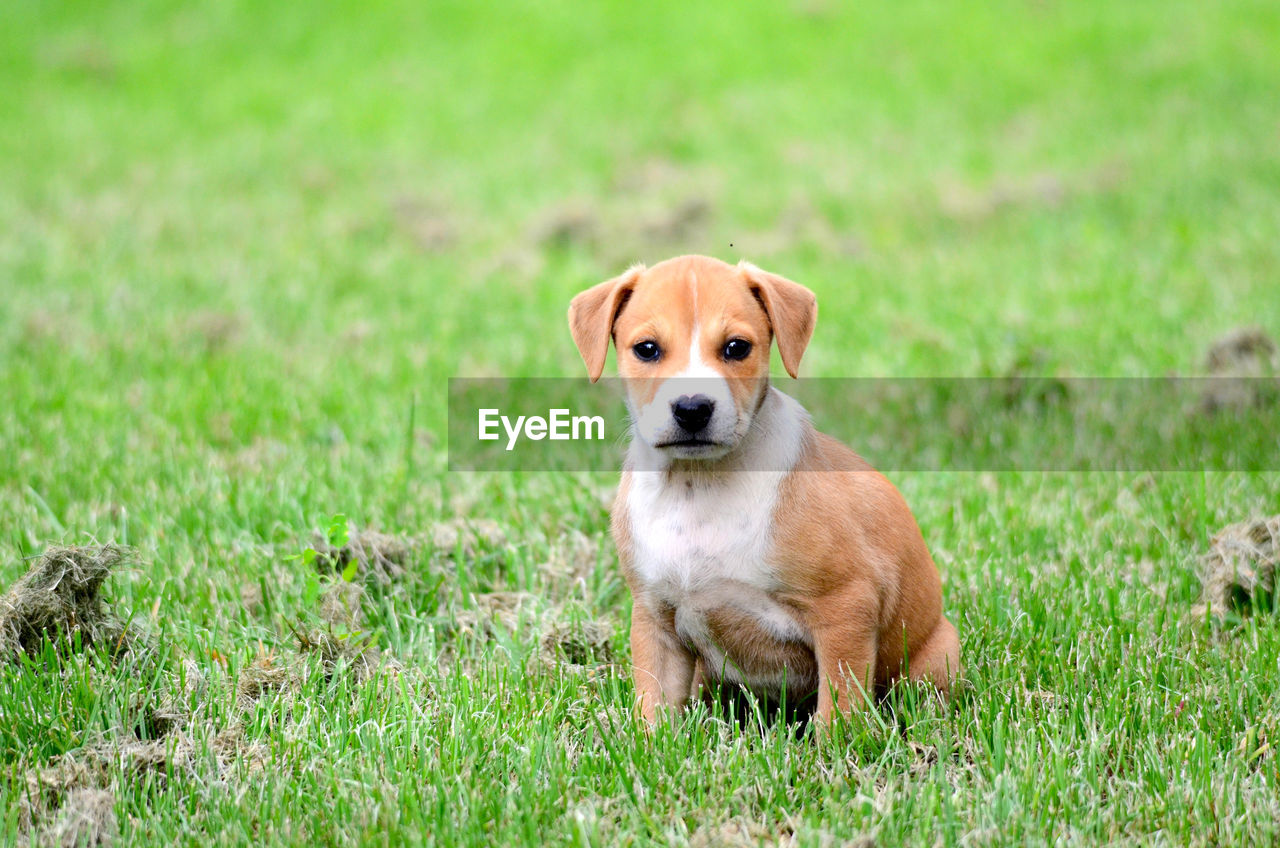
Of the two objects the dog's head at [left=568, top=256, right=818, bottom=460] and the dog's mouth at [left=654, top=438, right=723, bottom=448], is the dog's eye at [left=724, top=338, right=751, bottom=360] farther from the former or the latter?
the dog's mouth at [left=654, top=438, right=723, bottom=448]

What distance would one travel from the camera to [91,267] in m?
9.33

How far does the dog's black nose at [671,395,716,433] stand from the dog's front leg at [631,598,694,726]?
0.60 m

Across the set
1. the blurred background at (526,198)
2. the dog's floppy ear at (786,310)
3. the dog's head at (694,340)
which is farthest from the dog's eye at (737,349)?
the blurred background at (526,198)

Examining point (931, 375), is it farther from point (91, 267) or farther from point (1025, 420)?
point (91, 267)

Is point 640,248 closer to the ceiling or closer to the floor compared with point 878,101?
closer to the floor

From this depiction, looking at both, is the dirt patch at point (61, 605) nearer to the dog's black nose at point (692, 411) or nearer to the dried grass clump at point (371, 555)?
the dried grass clump at point (371, 555)

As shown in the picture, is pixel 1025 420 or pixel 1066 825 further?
pixel 1025 420

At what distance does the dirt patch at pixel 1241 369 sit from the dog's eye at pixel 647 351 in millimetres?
4000

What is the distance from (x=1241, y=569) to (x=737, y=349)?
6.87 feet

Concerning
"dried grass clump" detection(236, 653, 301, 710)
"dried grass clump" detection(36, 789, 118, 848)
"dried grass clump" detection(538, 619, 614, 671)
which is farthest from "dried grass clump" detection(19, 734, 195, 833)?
"dried grass clump" detection(538, 619, 614, 671)

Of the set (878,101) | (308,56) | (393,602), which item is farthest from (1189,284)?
(308,56)

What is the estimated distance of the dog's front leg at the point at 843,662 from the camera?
327cm

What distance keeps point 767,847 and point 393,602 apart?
187 cm

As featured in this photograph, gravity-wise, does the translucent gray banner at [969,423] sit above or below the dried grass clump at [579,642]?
above
